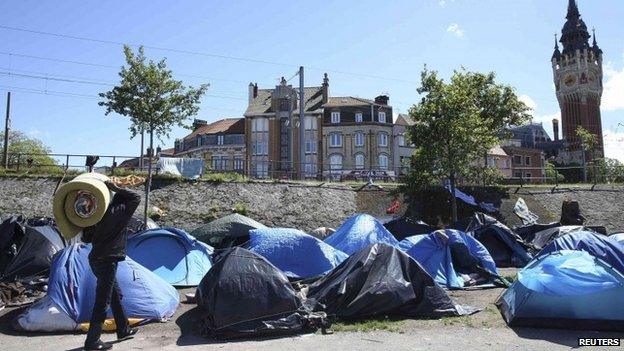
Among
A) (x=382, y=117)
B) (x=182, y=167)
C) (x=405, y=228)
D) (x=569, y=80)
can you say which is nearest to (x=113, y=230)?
(x=405, y=228)

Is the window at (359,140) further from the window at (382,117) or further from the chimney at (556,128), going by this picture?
the chimney at (556,128)

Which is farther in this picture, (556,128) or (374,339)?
(556,128)

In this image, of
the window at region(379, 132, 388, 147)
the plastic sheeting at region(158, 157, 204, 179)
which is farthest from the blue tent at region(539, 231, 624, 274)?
the window at region(379, 132, 388, 147)

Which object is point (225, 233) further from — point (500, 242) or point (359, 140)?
point (359, 140)

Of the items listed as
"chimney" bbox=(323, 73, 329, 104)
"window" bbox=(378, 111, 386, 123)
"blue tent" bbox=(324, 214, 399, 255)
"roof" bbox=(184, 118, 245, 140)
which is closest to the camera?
"blue tent" bbox=(324, 214, 399, 255)

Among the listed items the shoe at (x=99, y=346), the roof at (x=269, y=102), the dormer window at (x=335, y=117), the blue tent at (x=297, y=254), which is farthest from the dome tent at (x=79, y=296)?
the roof at (x=269, y=102)

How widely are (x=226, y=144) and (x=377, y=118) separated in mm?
20781

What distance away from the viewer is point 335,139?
58312mm

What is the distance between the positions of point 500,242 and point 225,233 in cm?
804

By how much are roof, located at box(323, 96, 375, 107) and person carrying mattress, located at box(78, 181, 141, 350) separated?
53.8 metres

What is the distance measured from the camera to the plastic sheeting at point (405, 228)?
15.3m

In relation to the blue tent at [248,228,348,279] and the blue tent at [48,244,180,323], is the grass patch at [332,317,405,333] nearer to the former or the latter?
the blue tent at [48,244,180,323]

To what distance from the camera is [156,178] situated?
24.0m

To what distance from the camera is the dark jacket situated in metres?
5.82
